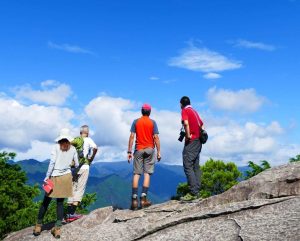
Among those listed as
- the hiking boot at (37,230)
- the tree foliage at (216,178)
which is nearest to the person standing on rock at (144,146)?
the hiking boot at (37,230)

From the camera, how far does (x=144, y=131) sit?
13.8 metres

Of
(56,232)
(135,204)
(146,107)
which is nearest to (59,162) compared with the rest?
(56,232)

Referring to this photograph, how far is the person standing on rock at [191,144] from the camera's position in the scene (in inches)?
533

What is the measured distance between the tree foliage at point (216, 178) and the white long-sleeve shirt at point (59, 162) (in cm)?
4558

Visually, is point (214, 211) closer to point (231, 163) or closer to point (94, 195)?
point (94, 195)

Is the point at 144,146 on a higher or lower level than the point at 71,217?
higher

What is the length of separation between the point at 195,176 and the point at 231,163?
51463 millimetres

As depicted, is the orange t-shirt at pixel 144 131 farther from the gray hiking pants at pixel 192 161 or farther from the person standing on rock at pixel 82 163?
the person standing on rock at pixel 82 163

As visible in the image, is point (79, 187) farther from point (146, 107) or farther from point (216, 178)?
point (216, 178)

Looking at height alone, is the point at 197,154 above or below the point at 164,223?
above

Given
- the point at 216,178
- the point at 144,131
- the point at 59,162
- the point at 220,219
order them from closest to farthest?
1. the point at 220,219
2. the point at 59,162
3. the point at 144,131
4. the point at 216,178

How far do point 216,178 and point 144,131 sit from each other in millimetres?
48181

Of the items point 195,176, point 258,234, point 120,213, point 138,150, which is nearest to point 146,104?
point 138,150

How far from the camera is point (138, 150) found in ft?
45.6
